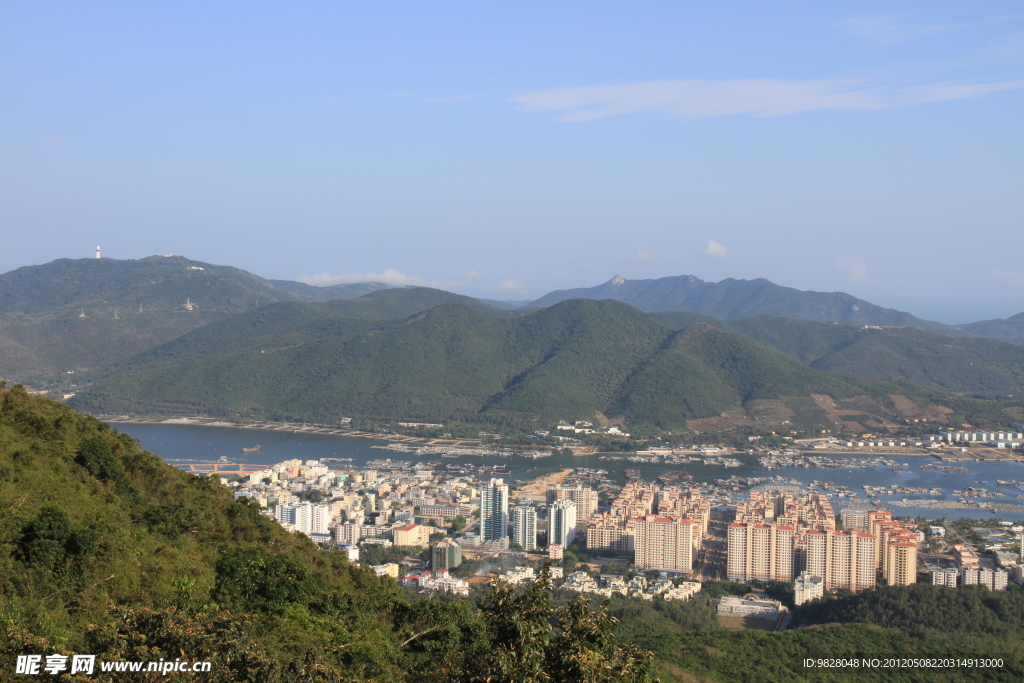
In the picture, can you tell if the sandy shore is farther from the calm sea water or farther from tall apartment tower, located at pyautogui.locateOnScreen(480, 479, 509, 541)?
tall apartment tower, located at pyautogui.locateOnScreen(480, 479, 509, 541)

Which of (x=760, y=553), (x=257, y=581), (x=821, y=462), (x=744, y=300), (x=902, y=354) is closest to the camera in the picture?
(x=257, y=581)

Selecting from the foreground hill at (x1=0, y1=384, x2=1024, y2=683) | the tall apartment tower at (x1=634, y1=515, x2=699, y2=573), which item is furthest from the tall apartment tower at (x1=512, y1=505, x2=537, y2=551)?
the foreground hill at (x1=0, y1=384, x2=1024, y2=683)

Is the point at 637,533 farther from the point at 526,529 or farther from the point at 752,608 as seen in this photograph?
the point at 752,608

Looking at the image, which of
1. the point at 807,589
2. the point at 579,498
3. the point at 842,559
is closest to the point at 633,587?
the point at 807,589

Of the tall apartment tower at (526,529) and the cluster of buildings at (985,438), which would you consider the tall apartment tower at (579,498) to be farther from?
the cluster of buildings at (985,438)

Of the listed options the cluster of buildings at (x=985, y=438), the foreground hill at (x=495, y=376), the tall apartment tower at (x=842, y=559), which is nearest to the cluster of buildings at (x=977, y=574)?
the tall apartment tower at (x=842, y=559)
